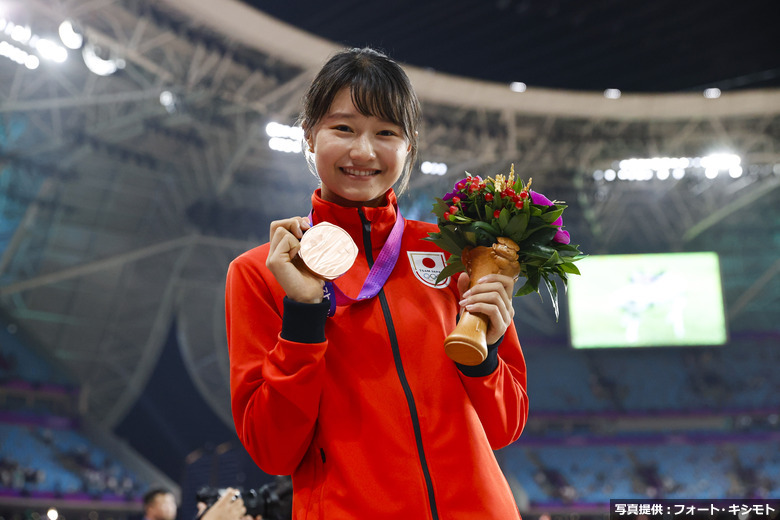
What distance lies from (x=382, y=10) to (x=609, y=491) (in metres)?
15.5

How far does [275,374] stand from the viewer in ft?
3.92

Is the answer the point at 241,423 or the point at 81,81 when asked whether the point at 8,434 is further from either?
the point at 241,423

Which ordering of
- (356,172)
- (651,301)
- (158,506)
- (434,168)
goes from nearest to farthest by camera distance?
(356,172)
(158,506)
(434,168)
(651,301)

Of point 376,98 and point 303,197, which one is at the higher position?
point 303,197

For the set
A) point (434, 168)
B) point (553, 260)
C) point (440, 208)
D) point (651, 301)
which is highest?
point (434, 168)

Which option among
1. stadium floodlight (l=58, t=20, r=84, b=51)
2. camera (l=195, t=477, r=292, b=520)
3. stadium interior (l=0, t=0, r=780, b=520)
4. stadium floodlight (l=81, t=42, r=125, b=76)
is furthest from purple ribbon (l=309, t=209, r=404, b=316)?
stadium floodlight (l=81, t=42, r=125, b=76)

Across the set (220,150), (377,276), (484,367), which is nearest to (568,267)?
(484,367)

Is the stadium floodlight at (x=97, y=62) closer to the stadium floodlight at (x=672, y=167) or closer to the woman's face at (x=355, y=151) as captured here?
the stadium floodlight at (x=672, y=167)

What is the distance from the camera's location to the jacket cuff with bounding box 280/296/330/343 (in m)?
1.18

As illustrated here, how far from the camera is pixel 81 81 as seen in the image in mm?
15109

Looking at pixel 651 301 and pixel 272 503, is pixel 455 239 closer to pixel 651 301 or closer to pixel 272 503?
pixel 272 503

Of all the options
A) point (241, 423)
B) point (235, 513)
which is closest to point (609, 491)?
point (235, 513)

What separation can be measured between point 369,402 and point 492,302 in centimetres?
28

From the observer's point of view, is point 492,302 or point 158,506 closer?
point 492,302
